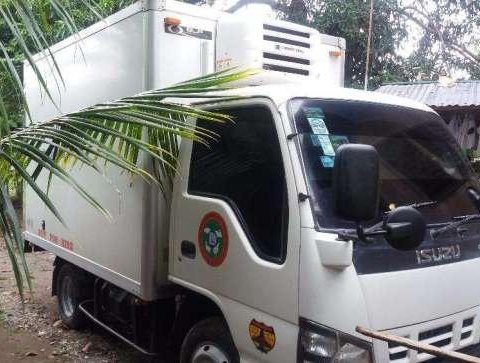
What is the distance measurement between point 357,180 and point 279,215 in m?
0.58

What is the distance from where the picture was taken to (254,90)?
113 inches

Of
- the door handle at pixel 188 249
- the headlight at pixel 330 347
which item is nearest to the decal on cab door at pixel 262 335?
the headlight at pixel 330 347

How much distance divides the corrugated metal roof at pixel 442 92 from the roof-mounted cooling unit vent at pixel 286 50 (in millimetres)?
4530

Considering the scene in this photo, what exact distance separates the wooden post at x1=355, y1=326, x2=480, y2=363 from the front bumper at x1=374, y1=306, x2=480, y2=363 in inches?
5.0

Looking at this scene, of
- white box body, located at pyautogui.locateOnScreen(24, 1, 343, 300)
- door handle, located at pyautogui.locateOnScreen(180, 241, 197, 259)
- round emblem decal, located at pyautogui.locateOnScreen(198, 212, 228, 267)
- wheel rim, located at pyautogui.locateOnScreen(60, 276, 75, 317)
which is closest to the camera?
round emblem decal, located at pyautogui.locateOnScreen(198, 212, 228, 267)

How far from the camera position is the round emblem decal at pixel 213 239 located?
110 inches

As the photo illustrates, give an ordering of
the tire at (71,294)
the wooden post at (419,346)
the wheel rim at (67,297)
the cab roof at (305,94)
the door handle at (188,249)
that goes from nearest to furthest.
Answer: the wooden post at (419,346) < the cab roof at (305,94) < the door handle at (188,249) < the tire at (71,294) < the wheel rim at (67,297)

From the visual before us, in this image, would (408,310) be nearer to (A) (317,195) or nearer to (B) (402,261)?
(B) (402,261)

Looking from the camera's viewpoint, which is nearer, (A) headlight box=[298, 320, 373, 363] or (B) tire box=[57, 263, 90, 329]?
(A) headlight box=[298, 320, 373, 363]

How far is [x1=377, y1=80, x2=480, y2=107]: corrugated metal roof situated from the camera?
7511mm

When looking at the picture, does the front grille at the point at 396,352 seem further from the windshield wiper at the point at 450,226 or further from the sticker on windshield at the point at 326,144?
the sticker on windshield at the point at 326,144

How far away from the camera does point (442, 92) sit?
8133 mm

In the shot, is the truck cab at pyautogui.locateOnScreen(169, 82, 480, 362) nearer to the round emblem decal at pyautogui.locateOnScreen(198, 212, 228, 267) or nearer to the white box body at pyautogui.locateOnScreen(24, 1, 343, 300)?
the round emblem decal at pyautogui.locateOnScreen(198, 212, 228, 267)

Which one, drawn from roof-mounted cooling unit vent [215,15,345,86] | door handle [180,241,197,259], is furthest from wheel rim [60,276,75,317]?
roof-mounted cooling unit vent [215,15,345,86]
